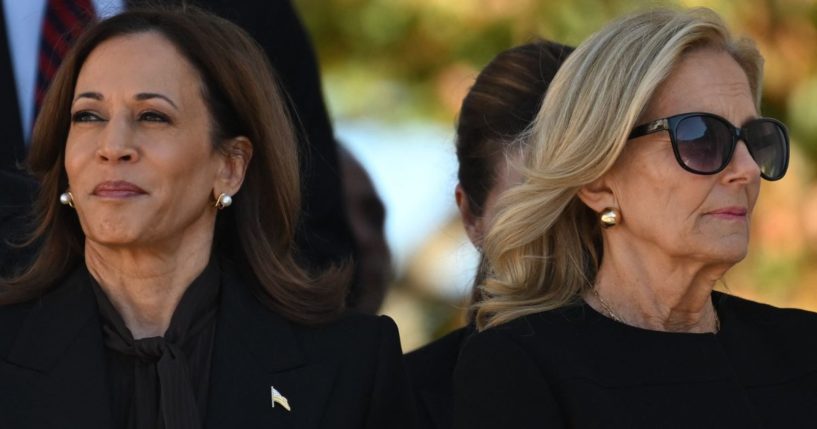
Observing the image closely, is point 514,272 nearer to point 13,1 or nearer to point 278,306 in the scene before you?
point 278,306

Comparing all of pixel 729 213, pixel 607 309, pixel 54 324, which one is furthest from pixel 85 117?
pixel 729 213

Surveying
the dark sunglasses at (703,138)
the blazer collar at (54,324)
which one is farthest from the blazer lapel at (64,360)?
the dark sunglasses at (703,138)

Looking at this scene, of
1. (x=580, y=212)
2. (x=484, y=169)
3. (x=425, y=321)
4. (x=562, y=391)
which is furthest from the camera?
(x=425, y=321)

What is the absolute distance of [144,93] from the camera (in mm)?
4836

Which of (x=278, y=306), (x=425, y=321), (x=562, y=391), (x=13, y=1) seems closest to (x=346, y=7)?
(x=425, y=321)

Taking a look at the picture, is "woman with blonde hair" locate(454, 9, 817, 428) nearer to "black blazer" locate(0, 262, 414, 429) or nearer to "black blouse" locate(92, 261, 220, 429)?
"black blazer" locate(0, 262, 414, 429)

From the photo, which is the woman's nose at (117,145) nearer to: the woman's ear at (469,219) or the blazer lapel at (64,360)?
the blazer lapel at (64,360)

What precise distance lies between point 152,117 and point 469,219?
1100 millimetres

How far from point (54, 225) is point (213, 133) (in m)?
0.44

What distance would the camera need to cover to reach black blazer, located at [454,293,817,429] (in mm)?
4438

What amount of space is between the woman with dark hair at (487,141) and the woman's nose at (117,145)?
1.04 meters

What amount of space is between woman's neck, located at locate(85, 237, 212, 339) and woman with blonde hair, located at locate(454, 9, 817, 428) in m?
0.74

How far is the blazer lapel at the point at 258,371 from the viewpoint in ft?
15.5

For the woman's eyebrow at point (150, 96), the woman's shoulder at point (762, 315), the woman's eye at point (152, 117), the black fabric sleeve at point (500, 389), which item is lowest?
the black fabric sleeve at point (500, 389)
